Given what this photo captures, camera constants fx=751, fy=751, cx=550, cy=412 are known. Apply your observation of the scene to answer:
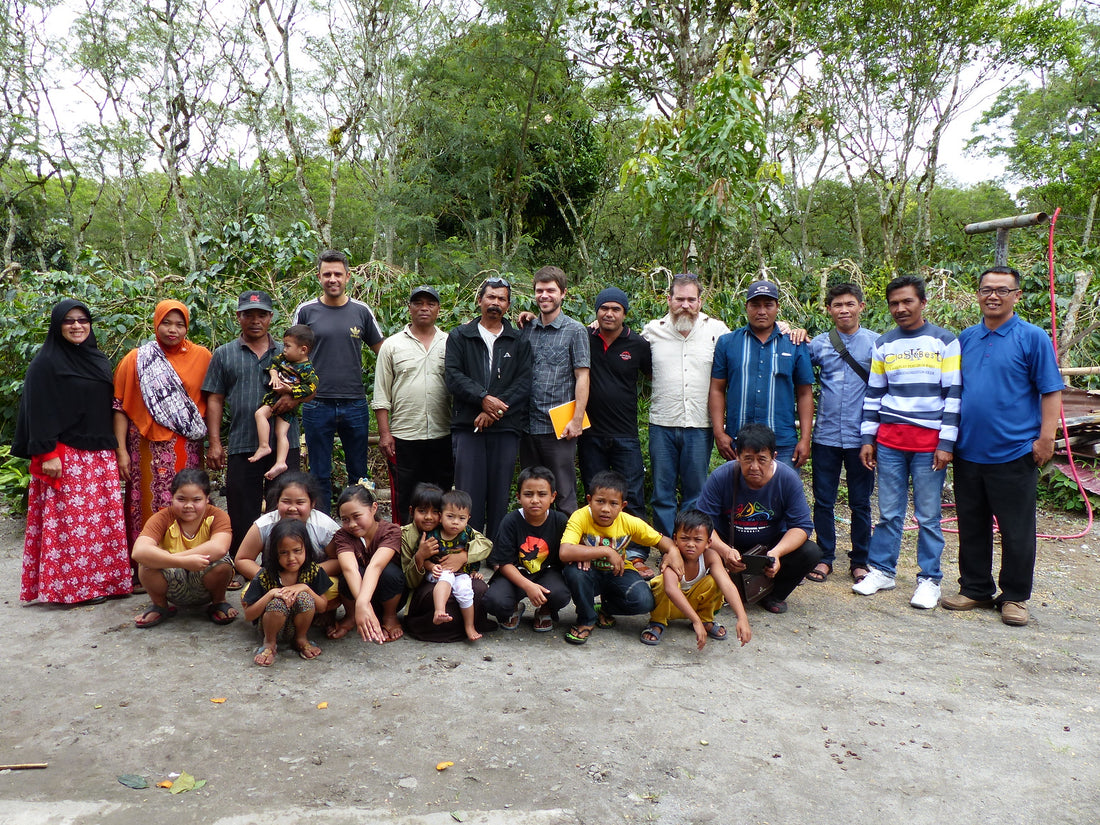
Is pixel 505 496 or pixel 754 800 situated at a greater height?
pixel 505 496

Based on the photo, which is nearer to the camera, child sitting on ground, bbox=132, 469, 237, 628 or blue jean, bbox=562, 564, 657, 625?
child sitting on ground, bbox=132, 469, 237, 628

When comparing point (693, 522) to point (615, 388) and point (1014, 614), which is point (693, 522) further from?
point (1014, 614)

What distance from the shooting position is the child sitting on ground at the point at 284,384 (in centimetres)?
418

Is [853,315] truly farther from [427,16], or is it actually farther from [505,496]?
[427,16]

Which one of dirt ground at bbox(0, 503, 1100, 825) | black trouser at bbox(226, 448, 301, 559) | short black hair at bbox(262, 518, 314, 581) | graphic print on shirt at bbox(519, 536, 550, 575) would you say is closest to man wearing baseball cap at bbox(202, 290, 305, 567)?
black trouser at bbox(226, 448, 301, 559)

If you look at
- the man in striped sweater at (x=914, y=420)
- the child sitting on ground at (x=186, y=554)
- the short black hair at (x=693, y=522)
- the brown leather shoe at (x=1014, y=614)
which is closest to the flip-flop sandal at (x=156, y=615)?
the child sitting on ground at (x=186, y=554)

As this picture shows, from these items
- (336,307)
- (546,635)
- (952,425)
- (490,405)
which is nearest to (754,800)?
(546,635)

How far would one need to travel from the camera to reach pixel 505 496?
14.6 feet

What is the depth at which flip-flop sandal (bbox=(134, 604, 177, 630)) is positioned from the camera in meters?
3.80

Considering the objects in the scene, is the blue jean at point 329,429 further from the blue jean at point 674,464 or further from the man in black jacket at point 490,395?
the blue jean at point 674,464

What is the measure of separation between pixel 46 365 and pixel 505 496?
8.48 feet

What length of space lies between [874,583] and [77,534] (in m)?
4.59

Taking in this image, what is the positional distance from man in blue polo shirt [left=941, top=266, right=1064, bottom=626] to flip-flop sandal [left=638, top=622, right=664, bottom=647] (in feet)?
6.05

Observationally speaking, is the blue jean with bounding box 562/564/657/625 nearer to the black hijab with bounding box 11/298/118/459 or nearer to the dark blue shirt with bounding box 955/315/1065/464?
the dark blue shirt with bounding box 955/315/1065/464
